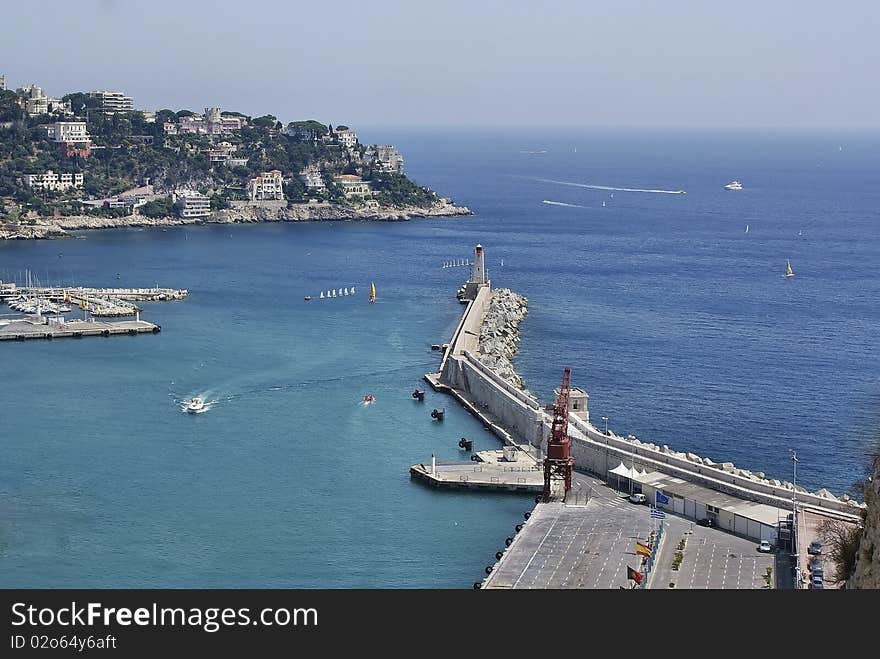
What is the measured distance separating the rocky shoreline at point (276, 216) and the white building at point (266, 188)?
1.06 meters

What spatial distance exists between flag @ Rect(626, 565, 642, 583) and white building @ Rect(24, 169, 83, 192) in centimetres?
5104

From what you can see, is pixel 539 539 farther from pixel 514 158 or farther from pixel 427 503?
pixel 514 158

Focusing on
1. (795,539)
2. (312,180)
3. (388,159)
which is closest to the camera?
(795,539)

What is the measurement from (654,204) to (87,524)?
52.3 m

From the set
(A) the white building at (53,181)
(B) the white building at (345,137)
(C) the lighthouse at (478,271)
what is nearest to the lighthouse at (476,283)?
(C) the lighthouse at (478,271)

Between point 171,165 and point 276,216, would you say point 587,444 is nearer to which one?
point 276,216

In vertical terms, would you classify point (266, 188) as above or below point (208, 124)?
below

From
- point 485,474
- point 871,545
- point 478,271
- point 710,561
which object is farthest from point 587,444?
point 478,271

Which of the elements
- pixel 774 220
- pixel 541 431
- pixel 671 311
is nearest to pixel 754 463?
pixel 541 431

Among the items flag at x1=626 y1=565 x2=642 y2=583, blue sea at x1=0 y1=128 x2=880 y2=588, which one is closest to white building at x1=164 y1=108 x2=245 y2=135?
blue sea at x1=0 y1=128 x2=880 y2=588

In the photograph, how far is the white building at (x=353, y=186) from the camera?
66750mm

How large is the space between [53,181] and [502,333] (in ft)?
123

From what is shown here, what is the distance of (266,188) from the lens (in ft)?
215

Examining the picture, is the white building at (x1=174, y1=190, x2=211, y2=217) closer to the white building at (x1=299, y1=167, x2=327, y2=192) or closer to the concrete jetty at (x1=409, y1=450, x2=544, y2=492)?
the white building at (x1=299, y1=167, x2=327, y2=192)
